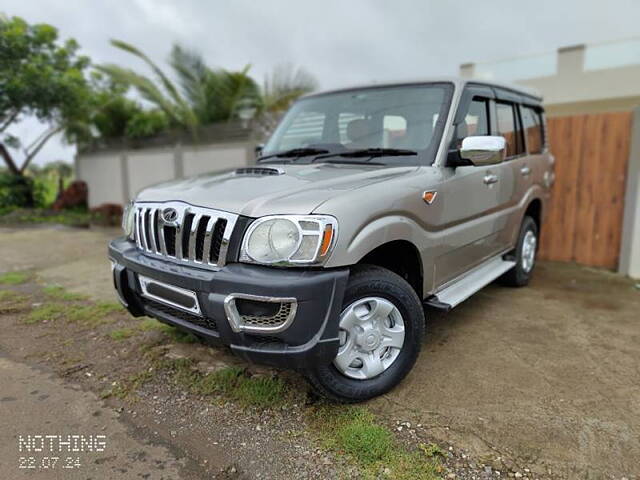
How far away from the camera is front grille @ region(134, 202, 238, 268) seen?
2336mm

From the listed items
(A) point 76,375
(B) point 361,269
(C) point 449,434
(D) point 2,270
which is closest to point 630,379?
(C) point 449,434

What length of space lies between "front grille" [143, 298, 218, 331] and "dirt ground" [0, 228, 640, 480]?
549 mm

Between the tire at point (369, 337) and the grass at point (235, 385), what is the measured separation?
38 cm

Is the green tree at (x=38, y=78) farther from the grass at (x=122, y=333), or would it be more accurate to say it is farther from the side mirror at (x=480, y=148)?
the side mirror at (x=480, y=148)

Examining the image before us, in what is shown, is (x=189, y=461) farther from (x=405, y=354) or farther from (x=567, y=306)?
(x=567, y=306)

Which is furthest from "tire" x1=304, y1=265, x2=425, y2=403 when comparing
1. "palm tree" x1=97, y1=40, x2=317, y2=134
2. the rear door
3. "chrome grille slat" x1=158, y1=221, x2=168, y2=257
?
"palm tree" x1=97, y1=40, x2=317, y2=134

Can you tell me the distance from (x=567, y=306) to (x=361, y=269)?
116 inches

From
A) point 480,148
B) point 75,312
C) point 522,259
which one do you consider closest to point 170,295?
point 480,148

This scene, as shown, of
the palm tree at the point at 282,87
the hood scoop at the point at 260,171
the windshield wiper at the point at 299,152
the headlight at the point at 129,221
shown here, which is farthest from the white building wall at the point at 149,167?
the hood scoop at the point at 260,171

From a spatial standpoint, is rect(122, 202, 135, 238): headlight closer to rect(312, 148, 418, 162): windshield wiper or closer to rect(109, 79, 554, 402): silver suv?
rect(109, 79, 554, 402): silver suv

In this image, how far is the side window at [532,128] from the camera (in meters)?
4.68

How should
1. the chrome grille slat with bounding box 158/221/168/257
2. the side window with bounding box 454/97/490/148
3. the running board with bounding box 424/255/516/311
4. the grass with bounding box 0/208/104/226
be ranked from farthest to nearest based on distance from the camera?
the grass with bounding box 0/208/104/226 → the side window with bounding box 454/97/490/148 → the running board with bounding box 424/255/516/311 → the chrome grille slat with bounding box 158/221/168/257

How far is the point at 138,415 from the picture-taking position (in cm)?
263

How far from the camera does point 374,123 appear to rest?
3432 mm
